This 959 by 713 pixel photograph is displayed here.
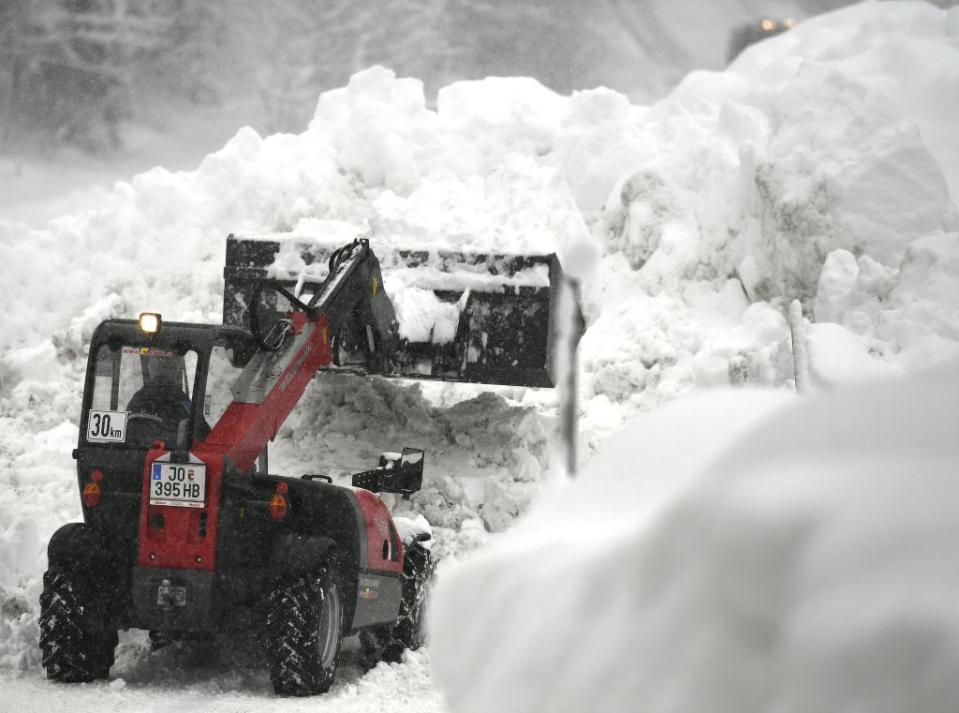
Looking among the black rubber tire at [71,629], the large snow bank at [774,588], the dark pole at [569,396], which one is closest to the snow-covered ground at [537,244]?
the black rubber tire at [71,629]

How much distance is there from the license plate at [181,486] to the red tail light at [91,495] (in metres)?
0.31

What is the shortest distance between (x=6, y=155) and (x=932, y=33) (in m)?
9.14

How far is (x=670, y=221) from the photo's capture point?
10125mm

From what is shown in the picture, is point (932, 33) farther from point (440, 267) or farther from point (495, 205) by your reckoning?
point (440, 267)

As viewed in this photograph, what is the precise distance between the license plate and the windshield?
26 cm

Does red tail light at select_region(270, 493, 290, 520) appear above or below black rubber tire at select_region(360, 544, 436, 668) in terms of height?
above

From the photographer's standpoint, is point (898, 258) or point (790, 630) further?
point (898, 258)

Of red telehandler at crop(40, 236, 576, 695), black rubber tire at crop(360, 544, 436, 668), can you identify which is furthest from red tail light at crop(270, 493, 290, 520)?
black rubber tire at crop(360, 544, 436, 668)

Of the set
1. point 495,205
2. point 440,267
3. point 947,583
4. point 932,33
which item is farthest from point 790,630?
point 932,33

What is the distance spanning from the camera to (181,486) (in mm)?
4738

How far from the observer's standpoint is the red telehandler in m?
4.66

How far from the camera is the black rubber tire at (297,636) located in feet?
14.9

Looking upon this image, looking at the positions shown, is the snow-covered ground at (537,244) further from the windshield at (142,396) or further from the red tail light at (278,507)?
the windshield at (142,396)

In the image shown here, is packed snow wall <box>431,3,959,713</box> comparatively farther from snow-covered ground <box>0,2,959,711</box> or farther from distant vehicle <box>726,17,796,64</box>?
distant vehicle <box>726,17,796,64</box>
